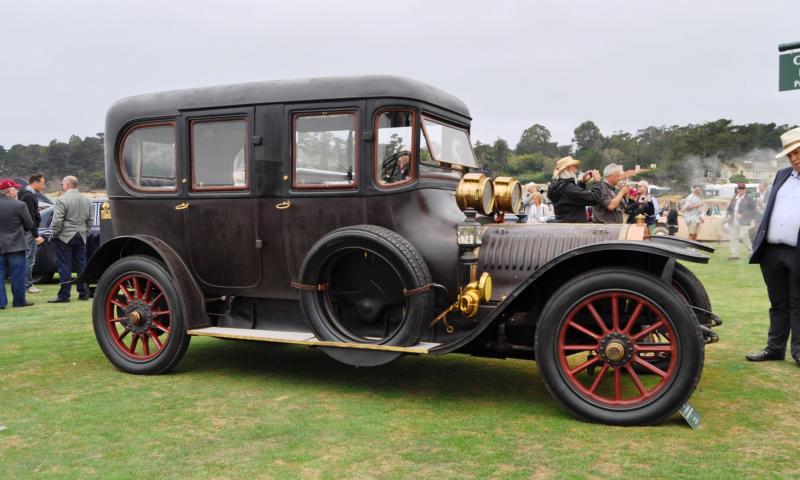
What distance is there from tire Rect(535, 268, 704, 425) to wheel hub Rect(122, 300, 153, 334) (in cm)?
310

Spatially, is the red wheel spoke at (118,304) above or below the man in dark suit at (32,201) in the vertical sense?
below

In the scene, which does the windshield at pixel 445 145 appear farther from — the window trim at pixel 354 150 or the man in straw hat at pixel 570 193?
the man in straw hat at pixel 570 193

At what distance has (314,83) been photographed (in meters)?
4.95

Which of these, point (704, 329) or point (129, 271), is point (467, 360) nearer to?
point (704, 329)

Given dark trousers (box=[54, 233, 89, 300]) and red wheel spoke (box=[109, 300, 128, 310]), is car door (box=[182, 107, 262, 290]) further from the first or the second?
dark trousers (box=[54, 233, 89, 300])

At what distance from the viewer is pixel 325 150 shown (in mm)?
4977

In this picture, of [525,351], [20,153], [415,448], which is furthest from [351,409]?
[20,153]

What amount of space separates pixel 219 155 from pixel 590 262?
2907mm

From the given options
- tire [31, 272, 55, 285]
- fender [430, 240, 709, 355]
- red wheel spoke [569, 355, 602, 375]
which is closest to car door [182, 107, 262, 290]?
fender [430, 240, 709, 355]

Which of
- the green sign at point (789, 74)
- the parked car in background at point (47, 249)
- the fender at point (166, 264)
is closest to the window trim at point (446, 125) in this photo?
the fender at point (166, 264)

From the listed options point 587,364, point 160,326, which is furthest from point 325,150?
point 587,364

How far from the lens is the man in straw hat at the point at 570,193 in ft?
19.6

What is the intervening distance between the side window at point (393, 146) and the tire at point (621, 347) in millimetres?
1428

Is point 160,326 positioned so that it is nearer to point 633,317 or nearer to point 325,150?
point 325,150
